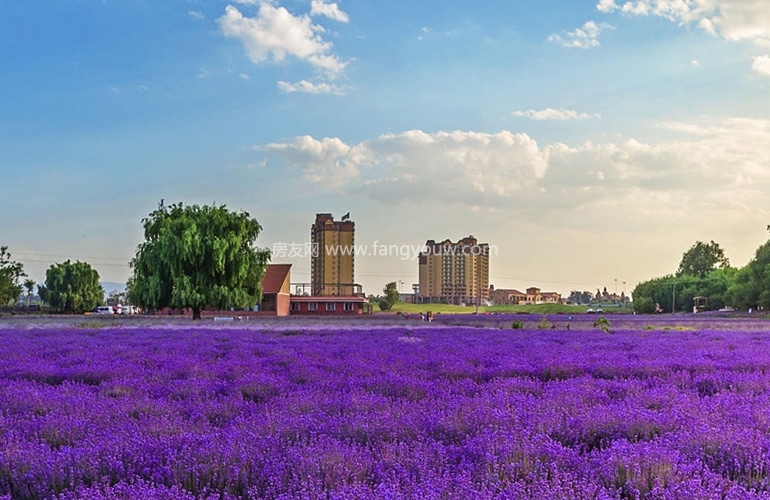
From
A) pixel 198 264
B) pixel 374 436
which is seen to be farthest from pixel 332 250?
pixel 374 436

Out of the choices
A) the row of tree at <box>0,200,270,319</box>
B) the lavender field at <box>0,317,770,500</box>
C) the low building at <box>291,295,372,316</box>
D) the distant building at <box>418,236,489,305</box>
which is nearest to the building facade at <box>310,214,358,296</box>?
the distant building at <box>418,236,489,305</box>

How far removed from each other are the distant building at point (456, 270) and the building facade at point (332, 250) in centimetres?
4933

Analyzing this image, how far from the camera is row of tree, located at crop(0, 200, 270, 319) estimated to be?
34344 millimetres

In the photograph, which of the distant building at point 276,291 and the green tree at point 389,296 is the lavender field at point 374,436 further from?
the green tree at point 389,296

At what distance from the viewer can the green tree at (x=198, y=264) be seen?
34.3m

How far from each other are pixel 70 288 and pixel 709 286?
3171 inches

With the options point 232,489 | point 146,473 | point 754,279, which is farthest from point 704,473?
point 754,279

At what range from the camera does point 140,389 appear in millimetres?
6484

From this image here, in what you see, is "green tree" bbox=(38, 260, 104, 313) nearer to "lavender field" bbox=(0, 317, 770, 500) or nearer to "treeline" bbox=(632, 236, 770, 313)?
"treeline" bbox=(632, 236, 770, 313)

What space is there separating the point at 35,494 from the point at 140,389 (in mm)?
3194

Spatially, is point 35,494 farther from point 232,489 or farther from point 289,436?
point 289,436

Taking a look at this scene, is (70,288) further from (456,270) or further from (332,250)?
(456,270)

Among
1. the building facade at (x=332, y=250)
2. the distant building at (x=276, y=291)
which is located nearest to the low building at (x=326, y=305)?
the distant building at (x=276, y=291)

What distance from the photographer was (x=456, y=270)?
604ft
